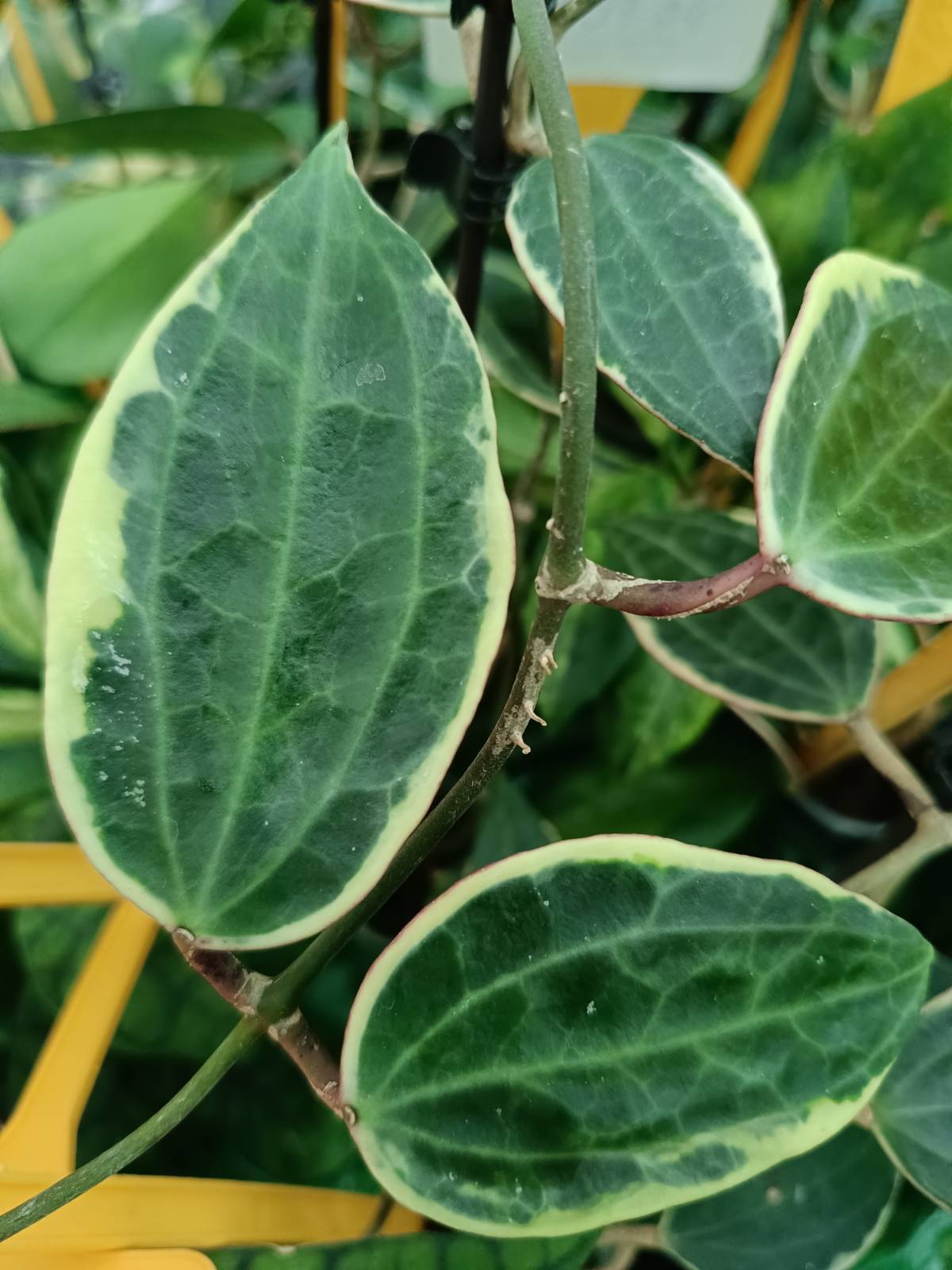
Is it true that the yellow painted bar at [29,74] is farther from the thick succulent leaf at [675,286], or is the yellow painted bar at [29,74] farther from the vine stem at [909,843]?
the vine stem at [909,843]

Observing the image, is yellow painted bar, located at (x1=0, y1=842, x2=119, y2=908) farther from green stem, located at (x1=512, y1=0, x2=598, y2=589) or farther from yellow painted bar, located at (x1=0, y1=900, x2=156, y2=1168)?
green stem, located at (x1=512, y1=0, x2=598, y2=589)

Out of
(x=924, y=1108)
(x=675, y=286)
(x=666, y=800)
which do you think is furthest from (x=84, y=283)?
(x=924, y=1108)

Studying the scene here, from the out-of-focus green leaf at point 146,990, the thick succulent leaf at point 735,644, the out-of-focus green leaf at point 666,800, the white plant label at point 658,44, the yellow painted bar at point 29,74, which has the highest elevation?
the white plant label at point 658,44

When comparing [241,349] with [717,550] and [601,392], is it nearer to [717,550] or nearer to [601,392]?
[717,550]

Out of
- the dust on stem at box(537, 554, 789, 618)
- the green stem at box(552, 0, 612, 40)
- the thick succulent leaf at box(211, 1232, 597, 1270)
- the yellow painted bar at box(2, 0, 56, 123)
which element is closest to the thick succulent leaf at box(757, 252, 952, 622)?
the dust on stem at box(537, 554, 789, 618)

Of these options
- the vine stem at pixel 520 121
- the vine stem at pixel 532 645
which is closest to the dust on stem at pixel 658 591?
the vine stem at pixel 532 645

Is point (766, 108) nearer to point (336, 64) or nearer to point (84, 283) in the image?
point (336, 64)
